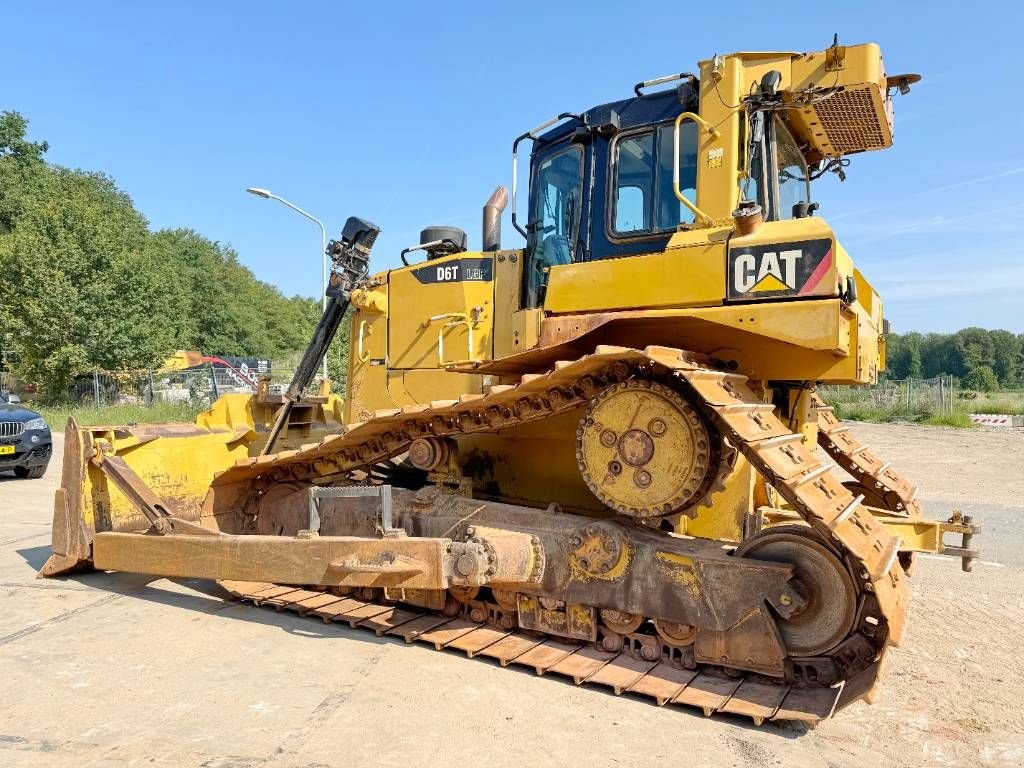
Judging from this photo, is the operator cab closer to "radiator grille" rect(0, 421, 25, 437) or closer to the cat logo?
the cat logo

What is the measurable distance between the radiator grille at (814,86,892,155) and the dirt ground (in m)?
3.57

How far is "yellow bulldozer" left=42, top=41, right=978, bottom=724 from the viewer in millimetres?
3730

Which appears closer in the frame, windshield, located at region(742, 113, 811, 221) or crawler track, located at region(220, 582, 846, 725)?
crawler track, located at region(220, 582, 846, 725)

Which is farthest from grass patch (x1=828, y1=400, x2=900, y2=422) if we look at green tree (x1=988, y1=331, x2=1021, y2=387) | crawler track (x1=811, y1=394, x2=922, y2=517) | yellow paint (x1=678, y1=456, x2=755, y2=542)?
green tree (x1=988, y1=331, x2=1021, y2=387)

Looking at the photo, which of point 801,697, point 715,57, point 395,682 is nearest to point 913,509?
point 801,697

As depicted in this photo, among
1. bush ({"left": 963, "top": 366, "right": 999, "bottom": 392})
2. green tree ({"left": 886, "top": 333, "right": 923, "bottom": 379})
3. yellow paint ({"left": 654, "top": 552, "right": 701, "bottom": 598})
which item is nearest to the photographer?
yellow paint ({"left": 654, "top": 552, "right": 701, "bottom": 598})

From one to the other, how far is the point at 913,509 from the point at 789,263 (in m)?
3.14

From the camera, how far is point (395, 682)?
395 centimetres

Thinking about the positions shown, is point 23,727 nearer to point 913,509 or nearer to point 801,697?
point 801,697

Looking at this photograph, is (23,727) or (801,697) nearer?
(23,727)

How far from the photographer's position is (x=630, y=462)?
3908 millimetres

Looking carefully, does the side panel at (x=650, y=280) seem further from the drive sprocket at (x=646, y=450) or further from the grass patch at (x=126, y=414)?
the grass patch at (x=126, y=414)

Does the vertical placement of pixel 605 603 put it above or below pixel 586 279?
below

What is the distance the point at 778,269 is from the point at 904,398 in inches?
1001
